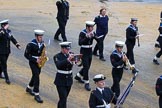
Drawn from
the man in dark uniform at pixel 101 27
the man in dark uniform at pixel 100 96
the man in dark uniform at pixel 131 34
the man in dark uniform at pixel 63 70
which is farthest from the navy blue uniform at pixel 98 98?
the man in dark uniform at pixel 101 27

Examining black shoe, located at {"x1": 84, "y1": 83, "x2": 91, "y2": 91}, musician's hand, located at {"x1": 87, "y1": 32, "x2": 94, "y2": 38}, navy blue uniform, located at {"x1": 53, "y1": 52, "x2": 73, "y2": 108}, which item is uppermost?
Result: musician's hand, located at {"x1": 87, "y1": 32, "x2": 94, "y2": 38}

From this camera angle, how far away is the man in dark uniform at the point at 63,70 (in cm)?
1195

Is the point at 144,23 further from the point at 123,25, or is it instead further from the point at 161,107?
the point at 161,107

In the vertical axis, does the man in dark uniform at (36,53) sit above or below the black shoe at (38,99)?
above

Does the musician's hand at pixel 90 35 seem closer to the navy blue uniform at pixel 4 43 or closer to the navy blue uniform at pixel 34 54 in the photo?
the navy blue uniform at pixel 34 54

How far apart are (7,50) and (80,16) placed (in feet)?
37.0

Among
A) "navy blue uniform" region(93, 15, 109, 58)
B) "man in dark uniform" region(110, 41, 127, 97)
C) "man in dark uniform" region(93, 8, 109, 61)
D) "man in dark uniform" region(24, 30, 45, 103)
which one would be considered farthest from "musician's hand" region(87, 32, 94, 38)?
"navy blue uniform" region(93, 15, 109, 58)

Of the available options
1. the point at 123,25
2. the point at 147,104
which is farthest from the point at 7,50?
the point at 123,25

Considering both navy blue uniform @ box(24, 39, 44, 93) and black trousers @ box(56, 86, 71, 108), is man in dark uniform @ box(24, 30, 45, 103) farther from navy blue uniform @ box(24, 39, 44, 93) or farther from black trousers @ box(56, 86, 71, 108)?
black trousers @ box(56, 86, 71, 108)

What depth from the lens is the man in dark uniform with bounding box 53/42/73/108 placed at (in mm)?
11953

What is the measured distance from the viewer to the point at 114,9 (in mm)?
27641

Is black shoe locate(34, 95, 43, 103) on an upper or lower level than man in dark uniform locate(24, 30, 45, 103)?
lower

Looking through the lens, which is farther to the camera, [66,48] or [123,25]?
[123,25]

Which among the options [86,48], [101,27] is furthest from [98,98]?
[101,27]
